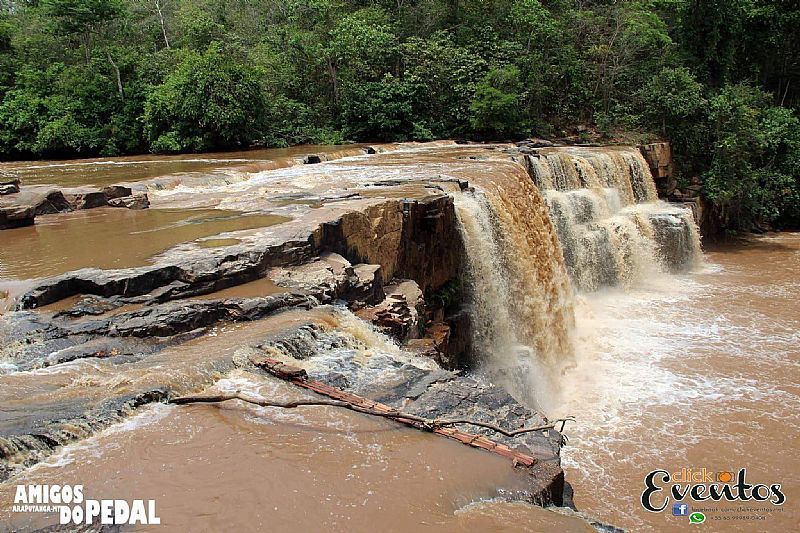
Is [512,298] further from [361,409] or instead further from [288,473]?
[288,473]

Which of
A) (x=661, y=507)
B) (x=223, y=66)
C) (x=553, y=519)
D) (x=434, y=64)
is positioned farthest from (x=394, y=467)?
(x=434, y=64)

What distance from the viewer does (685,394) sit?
8.43m

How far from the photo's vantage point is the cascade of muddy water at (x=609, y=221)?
13.3 meters

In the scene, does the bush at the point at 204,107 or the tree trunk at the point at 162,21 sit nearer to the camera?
the bush at the point at 204,107

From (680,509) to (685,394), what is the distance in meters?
2.65

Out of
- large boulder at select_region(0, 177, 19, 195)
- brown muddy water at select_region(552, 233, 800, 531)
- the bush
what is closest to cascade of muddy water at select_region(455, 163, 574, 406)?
brown muddy water at select_region(552, 233, 800, 531)

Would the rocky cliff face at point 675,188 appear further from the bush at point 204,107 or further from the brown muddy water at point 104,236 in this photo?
the brown muddy water at point 104,236

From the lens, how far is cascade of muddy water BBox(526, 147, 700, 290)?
1331 centimetres

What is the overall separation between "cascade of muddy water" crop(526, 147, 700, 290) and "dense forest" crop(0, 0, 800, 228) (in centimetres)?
289

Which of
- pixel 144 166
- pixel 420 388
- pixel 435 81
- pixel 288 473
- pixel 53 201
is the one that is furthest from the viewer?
pixel 435 81

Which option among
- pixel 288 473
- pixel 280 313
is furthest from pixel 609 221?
pixel 288 473

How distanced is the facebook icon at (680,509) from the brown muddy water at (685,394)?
84 millimetres

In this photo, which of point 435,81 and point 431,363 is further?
point 435,81

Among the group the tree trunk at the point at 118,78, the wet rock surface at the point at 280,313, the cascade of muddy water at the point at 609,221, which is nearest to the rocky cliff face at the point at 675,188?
the cascade of muddy water at the point at 609,221
